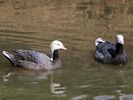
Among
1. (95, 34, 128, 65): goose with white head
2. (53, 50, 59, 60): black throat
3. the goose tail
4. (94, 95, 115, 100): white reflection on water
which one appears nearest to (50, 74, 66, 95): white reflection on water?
(94, 95, 115, 100): white reflection on water

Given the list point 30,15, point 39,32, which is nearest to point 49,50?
point 39,32

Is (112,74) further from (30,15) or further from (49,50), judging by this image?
(30,15)

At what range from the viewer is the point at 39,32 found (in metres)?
21.4

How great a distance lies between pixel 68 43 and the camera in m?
19.9

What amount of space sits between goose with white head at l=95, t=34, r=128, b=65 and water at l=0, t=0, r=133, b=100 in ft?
0.80

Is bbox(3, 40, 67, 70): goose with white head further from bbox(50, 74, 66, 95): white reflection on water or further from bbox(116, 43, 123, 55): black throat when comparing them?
bbox(116, 43, 123, 55): black throat

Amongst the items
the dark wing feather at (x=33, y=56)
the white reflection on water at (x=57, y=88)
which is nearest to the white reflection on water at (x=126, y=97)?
the white reflection on water at (x=57, y=88)

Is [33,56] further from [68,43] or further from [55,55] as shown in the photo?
[68,43]

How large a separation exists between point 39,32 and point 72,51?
2907mm

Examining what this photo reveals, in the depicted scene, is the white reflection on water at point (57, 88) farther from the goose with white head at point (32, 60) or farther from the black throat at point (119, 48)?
the black throat at point (119, 48)

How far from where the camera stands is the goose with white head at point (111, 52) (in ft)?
59.4

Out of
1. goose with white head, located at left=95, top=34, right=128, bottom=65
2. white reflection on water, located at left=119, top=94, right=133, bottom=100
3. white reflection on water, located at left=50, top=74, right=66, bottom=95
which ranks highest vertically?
goose with white head, located at left=95, top=34, right=128, bottom=65

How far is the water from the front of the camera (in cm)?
1474

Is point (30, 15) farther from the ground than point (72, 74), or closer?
farther from the ground
